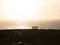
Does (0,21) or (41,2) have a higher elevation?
(41,2)

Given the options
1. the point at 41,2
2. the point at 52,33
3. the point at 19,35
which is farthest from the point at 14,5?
the point at 52,33

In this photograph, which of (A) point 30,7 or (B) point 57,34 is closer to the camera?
(B) point 57,34

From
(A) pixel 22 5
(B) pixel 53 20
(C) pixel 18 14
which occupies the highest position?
(A) pixel 22 5

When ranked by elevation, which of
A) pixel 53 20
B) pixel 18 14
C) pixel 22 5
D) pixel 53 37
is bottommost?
pixel 53 37

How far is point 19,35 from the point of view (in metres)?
1.37

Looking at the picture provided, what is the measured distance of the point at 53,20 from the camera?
5.80 feet

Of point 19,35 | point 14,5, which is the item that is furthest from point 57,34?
point 14,5

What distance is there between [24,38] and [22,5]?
22.0 inches

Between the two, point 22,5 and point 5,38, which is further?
point 22,5

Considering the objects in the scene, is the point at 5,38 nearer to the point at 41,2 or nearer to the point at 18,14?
the point at 18,14

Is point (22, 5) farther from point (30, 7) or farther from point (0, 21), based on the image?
point (0, 21)

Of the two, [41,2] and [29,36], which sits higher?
[41,2]

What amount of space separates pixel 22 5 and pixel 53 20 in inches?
18.4

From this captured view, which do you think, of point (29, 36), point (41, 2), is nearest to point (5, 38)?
point (29, 36)
